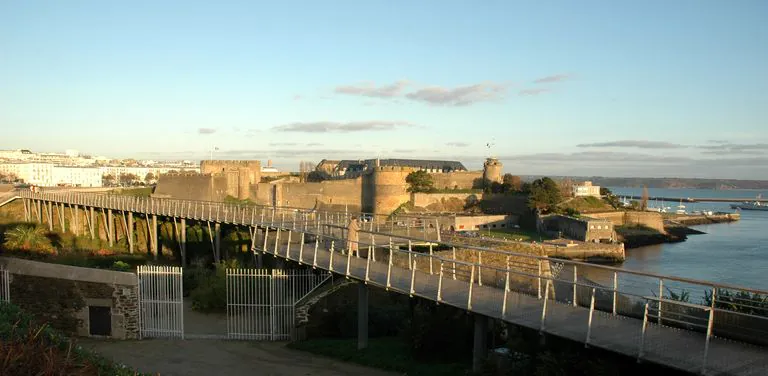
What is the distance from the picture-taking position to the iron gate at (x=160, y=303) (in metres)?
14.4

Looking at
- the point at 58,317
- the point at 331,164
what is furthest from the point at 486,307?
the point at 331,164

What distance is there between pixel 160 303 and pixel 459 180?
51.1 metres

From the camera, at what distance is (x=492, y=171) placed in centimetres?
6256

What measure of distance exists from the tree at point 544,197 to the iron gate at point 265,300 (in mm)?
40874

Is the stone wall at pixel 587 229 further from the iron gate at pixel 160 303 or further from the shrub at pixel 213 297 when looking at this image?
the iron gate at pixel 160 303

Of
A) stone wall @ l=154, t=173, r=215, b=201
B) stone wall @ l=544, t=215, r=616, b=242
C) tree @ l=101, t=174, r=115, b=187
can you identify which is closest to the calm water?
stone wall @ l=544, t=215, r=616, b=242

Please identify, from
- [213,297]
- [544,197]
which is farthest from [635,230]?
[213,297]

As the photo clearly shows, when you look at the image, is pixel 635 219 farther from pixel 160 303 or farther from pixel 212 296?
pixel 160 303

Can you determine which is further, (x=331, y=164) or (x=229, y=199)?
(x=331, y=164)

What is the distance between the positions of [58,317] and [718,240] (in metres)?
61.8

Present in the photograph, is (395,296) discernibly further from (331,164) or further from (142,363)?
(331,164)

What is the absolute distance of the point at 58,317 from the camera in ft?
45.2

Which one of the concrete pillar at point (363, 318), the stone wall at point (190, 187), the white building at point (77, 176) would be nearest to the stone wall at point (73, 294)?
the concrete pillar at point (363, 318)

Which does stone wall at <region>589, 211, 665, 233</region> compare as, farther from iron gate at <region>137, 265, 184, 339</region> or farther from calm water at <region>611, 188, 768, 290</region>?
iron gate at <region>137, 265, 184, 339</region>
